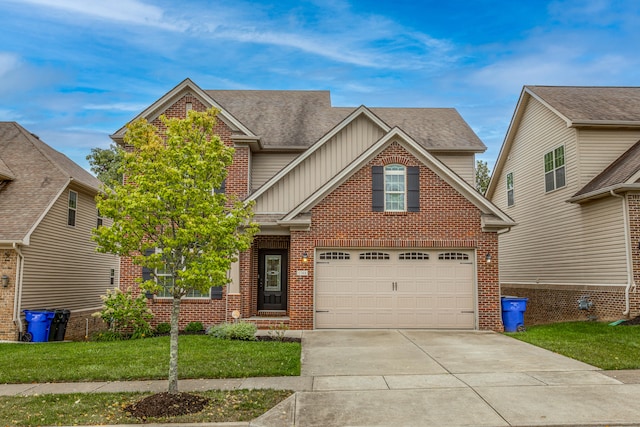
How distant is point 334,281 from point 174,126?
8392 mm

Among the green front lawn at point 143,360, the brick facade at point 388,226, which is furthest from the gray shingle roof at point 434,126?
the green front lawn at point 143,360

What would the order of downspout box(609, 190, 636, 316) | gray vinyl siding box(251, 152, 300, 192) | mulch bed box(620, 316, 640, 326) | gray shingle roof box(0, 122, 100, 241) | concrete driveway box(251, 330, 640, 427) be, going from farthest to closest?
gray vinyl siding box(251, 152, 300, 192)
gray shingle roof box(0, 122, 100, 241)
downspout box(609, 190, 636, 316)
mulch bed box(620, 316, 640, 326)
concrete driveway box(251, 330, 640, 427)

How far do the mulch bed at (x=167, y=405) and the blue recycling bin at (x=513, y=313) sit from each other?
10.2 meters

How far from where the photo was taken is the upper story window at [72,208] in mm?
18250

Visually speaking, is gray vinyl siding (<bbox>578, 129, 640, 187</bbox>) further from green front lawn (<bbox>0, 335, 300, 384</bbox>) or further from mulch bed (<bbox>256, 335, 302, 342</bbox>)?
green front lawn (<bbox>0, 335, 300, 384</bbox>)

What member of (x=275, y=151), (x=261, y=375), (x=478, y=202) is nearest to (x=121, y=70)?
(x=275, y=151)

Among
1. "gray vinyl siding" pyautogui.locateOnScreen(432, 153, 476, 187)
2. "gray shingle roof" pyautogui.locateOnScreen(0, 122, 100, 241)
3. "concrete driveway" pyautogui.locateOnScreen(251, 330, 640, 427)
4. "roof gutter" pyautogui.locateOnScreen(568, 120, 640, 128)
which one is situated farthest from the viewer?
"gray vinyl siding" pyautogui.locateOnScreen(432, 153, 476, 187)

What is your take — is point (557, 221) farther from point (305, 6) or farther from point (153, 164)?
point (153, 164)

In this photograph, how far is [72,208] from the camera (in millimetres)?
18484

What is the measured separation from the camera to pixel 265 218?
50.1 feet

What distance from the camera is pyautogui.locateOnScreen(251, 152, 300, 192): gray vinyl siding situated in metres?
17.8

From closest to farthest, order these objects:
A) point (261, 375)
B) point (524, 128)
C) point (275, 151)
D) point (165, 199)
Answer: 1. point (165, 199)
2. point (261, 375)
3. point (275, 151)
4. point (524, 128)

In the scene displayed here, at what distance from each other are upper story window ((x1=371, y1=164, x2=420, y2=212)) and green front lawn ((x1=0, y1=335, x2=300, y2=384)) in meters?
5.23

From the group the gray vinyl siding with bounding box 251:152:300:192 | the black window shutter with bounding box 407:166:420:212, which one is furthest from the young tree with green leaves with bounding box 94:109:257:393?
the gray vinyl siding with bounding box 251:152:300:192
